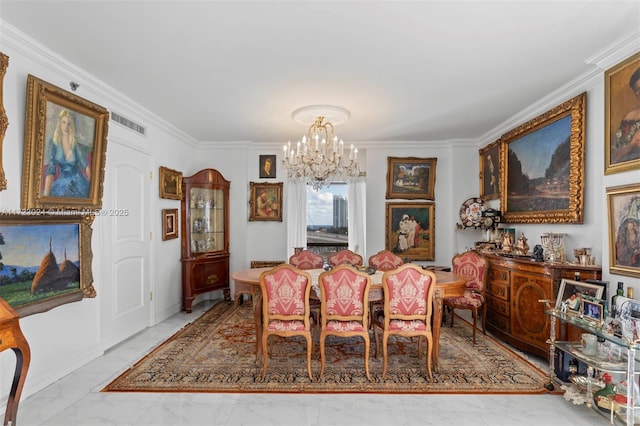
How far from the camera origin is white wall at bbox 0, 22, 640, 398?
8.35 ft

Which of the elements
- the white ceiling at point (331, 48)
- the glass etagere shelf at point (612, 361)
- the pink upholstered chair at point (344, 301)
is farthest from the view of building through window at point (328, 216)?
the glass etagere shelf at point (612, 361)

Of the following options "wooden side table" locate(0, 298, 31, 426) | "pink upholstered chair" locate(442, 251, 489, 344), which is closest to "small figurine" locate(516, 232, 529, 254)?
"pink upholstered chair" locate(442, 251, 489, 344)

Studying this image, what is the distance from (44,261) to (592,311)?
4.45m

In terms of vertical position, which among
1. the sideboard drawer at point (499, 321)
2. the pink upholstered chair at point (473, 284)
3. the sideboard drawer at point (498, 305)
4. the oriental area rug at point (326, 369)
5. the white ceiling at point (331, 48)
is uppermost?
the white ceiling at point (331, 48)

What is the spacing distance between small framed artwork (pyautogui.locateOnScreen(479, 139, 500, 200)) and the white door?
4.99 metres

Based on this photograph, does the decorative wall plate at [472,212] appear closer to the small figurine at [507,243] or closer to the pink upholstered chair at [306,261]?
the small figurine at [507,243]

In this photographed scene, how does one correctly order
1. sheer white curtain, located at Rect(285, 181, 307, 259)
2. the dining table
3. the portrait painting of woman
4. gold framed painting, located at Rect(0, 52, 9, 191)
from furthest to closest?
sheer white curtain, located at Rect(285, 181, 307, 259)
the dining table
the portrait painting of woman
gold framed painting, located at Rect(0, 52, 9, 191)

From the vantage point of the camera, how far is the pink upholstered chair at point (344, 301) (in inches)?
113

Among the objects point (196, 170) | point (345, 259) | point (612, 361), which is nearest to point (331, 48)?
point (345, 259)

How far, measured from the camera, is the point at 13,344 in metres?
1.92

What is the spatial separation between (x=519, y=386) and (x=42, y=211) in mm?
4353

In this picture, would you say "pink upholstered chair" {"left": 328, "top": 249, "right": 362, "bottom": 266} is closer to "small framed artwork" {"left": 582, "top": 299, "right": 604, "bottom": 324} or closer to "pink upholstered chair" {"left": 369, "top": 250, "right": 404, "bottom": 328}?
"pink upholstered chair" {"left": 369, "top": 250, "right": 404, "bottom": 328}

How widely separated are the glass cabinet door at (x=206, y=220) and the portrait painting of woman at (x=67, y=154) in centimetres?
216

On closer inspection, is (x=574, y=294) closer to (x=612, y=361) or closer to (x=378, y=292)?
(x=612, y=361)
